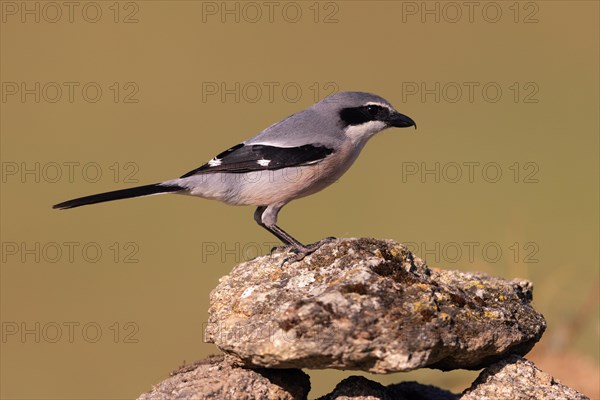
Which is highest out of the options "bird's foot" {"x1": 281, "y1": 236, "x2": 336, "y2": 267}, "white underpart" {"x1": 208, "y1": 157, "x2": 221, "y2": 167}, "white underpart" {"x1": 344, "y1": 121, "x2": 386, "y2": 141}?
"white underpart" {"x1": 344, "y1": 121, "x2": 386, "y2": 141}

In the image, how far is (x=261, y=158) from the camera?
289 inches

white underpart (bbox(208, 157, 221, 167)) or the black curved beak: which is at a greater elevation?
the black curved beak

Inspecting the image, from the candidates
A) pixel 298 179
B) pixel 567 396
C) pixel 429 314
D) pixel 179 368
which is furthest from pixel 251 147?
pixel 567 396

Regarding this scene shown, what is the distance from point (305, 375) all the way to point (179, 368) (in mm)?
1018

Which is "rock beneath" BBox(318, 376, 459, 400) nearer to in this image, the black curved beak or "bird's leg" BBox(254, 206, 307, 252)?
"bird's leg" BBox(254, 206, 307, 252)

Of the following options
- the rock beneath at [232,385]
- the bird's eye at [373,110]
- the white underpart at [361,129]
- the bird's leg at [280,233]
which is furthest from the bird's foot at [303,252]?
the bird's eye at [373,110]

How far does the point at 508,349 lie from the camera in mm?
5887

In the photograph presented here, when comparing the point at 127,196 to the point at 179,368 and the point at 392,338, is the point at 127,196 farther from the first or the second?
the point at 392,338

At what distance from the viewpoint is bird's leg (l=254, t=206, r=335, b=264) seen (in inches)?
251

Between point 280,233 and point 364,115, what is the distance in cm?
135

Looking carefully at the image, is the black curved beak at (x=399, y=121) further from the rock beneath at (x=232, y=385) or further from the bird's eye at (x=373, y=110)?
the rock beneath at (x=232, y=385)

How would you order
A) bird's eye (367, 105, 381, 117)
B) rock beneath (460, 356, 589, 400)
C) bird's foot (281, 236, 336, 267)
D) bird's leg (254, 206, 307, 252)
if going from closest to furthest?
rock beneath (460, 356, 589, 400)
bird's foot (281, 236, 336, 267)
bird's leg (254, 206, 307, 252)
bird's eye (367, 105, 381, 117)

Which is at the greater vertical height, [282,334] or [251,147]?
[251,147]

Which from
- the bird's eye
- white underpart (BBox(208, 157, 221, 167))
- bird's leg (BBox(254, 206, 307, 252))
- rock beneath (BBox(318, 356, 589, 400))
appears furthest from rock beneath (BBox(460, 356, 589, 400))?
white underpart (BBox(208, 157, 221, 167))
